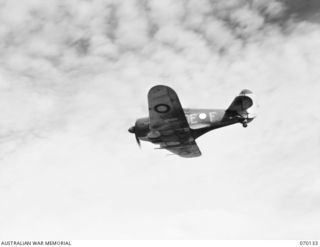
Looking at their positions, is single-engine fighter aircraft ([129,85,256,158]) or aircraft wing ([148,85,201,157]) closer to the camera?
aircraft wing ([148,85,201,157])

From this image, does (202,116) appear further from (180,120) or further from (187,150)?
(187,150)

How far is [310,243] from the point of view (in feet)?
76.7

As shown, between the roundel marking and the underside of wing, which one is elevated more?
the roundel marking

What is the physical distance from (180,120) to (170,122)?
72 centimetres

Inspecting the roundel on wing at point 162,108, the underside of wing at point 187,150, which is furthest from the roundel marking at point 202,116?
the roundel on wing at point 162,108

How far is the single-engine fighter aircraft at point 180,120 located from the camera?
2647 centimetres

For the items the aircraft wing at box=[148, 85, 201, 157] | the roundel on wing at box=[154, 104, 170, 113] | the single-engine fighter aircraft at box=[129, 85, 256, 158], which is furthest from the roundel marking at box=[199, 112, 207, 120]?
the roundel on wing at box=[154, 104, 170, 113]

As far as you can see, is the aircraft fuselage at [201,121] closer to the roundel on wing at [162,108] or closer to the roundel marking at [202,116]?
the roundel marking at [202,116]

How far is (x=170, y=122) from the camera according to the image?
1094 inches

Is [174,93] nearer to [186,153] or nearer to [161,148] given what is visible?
[161,148]

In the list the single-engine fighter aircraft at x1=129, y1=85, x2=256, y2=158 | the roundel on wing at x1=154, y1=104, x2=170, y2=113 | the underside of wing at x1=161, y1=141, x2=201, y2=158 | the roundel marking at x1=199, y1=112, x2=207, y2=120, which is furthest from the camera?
the underside of wing at x1=161, y1=141, x2=201, y2=158

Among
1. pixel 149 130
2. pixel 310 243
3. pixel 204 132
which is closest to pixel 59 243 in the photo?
pixel 149 130

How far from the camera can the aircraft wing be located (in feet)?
82.9

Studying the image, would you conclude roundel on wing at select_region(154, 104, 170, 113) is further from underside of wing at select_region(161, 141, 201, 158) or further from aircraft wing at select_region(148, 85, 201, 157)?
underside of wing at select_region(161, 141, 201, 158)
